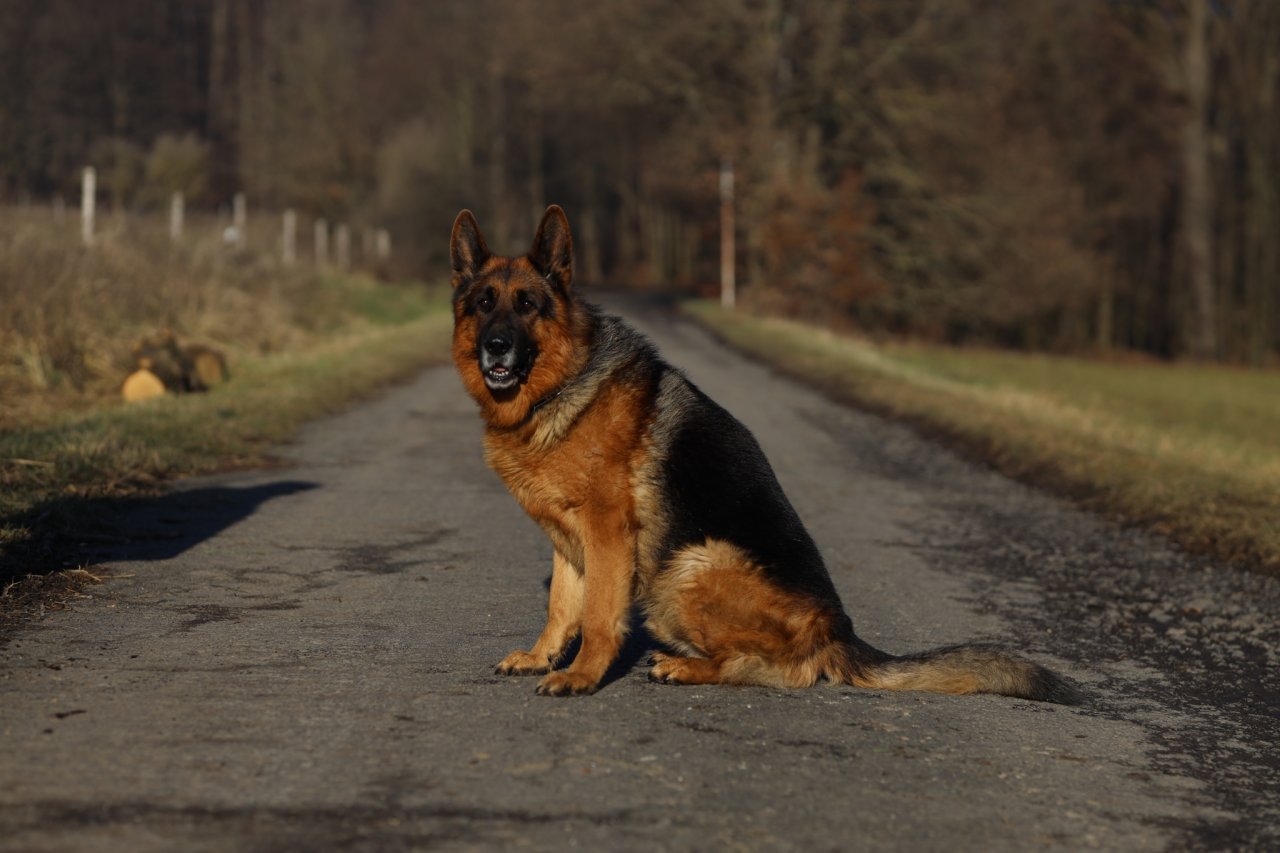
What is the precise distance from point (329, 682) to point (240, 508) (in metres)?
4.51

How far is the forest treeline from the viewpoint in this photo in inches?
1594

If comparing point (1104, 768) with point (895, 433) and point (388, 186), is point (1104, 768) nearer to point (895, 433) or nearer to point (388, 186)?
point (895, 433)

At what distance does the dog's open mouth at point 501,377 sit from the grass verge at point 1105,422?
18.8 feet

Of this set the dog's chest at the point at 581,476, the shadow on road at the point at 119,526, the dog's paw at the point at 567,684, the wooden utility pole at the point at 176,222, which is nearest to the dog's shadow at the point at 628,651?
the dog's paw at the point at 567,684

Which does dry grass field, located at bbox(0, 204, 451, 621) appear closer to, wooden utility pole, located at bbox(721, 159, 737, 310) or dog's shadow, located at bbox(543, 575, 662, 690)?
dog's shadow, located at bbox(543, 575, 662, 690)

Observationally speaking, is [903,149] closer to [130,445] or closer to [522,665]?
[130,445]

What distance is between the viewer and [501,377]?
5477mm

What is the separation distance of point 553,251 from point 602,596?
4.98 feet

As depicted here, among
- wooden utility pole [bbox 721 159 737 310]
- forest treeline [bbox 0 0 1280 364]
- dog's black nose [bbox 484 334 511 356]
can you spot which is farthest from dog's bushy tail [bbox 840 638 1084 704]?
wooden utility pole [bbox 721 159 737 310]

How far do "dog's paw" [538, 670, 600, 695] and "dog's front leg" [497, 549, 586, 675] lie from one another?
0.29 meters

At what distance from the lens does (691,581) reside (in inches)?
207

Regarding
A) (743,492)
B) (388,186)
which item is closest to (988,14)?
(388,186)

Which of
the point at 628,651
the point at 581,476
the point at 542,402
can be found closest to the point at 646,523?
the point at 581,476

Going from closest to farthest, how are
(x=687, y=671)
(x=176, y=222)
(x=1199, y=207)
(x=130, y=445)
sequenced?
(x=687, y=671) → (x=130, y=445) → (x=176, y=222) → (x=1199, y=207)
